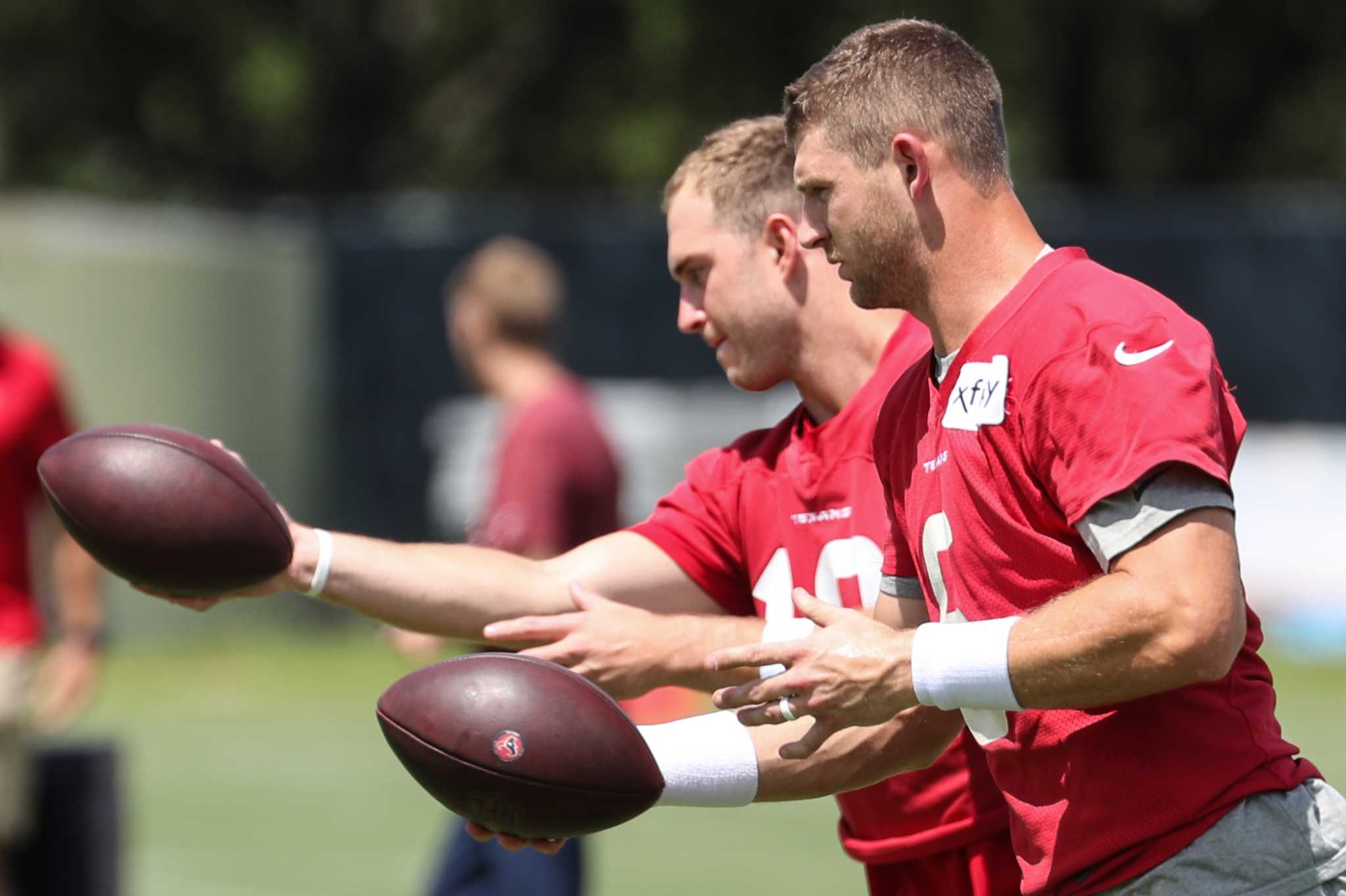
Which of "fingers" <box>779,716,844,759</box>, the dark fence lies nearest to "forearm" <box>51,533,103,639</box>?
"fingers" <box>779,716,844,759</box>

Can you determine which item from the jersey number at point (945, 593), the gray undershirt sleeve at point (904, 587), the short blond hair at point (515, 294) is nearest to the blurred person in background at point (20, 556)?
the short blond hair at point (515, 294)

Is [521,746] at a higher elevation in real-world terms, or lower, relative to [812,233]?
lower

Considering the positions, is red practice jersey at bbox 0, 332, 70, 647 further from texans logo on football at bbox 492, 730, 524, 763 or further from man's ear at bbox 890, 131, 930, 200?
man's ear at bbox 890, 131, 930, 200

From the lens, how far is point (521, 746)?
10.7 feet

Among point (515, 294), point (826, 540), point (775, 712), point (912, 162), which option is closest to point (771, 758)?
point (826, 540)

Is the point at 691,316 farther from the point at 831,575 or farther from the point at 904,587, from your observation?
the point at 904,587

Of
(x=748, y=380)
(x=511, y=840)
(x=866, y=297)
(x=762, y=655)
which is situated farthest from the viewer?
(x=748, y=380)

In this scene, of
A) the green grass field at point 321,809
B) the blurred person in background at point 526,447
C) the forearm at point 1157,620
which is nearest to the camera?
the forearm at point 1157,620

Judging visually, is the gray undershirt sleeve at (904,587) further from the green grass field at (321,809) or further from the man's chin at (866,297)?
the green grass field at (321,809)

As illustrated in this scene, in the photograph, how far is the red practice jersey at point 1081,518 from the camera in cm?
279

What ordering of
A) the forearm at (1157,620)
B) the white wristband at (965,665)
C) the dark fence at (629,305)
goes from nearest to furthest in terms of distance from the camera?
the forearm at (1157,620), the white wristband at (965,665), the dark fence at (629,305)

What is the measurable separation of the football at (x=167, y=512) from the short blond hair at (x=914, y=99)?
1.41 meters

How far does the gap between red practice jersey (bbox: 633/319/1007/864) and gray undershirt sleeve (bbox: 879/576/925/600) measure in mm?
314

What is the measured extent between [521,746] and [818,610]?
577 millimetres
